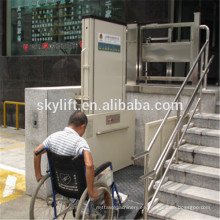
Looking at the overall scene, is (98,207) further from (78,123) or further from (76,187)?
(78,123)

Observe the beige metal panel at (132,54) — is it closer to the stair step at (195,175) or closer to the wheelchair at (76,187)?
the stair step at (195,175)

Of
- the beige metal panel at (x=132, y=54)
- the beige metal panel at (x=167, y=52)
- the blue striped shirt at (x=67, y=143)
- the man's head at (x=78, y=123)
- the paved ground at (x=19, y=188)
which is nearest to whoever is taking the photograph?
the blue striped shirt at (x=67, y=143)

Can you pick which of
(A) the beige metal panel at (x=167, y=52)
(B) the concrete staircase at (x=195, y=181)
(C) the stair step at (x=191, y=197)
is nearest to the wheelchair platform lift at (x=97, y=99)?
(A) the beige metal panel at (x=167, y=52)

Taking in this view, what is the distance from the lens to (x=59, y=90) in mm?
4559

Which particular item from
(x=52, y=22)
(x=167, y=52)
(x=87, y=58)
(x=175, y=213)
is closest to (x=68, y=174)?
(x=175, y=213)

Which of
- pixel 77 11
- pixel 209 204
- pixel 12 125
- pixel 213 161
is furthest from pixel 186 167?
pixel 12 125

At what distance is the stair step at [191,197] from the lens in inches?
148

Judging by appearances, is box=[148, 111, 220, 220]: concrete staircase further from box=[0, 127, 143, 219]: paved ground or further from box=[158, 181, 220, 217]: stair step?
box=[0, 127, 143, 219]: paved ground

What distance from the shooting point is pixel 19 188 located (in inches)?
202

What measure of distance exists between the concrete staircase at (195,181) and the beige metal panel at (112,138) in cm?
106

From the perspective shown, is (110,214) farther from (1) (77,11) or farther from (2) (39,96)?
(1) (77,11)

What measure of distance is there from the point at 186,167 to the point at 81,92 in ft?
5.90

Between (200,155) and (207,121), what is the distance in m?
0.69

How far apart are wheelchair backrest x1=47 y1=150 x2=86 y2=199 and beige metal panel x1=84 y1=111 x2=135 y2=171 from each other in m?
1.36
